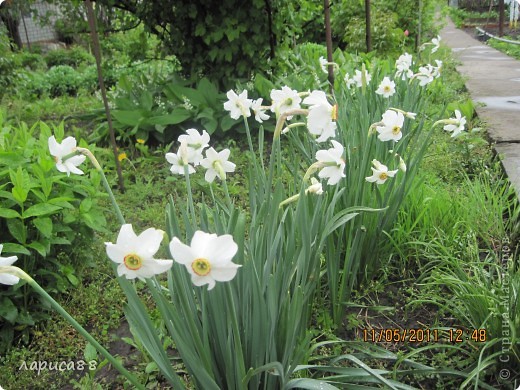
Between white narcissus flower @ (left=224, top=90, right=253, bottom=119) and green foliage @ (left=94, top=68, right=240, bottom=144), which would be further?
green foliage @ (left=94, top=68, right=240, bottom=144)

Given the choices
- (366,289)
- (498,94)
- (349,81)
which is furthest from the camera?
(498,94)

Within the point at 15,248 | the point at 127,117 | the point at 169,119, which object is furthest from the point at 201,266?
the point at 127,117

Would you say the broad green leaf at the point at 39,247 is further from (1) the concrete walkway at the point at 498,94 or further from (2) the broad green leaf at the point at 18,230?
(1) the concrete walkway at the point at 498,94

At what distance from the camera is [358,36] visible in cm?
622

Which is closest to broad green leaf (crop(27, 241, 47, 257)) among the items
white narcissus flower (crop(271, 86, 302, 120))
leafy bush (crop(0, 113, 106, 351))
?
leafy bush (crop(0, 113, 106, 351))

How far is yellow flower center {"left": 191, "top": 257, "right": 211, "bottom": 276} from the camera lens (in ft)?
2.62

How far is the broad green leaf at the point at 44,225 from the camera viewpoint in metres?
1.68

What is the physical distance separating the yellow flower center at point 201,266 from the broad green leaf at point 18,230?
1130 millimetres

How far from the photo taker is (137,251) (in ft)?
2.77

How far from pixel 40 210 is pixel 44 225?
2.0 inches

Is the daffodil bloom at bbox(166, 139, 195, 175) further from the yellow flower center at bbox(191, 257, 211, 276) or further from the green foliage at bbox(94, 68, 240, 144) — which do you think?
the green foliage at bbox(94, 68, 240, 144)

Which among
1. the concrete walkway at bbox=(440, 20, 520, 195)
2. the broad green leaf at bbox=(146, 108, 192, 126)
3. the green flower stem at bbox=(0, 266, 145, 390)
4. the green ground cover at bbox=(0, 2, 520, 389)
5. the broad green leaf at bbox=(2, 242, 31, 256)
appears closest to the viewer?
the green flower stem at bbox=(0, 266, 145, 390)

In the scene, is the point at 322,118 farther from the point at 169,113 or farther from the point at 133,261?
the point at 169,113

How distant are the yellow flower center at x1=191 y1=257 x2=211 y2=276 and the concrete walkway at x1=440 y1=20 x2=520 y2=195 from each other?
1890 mm
